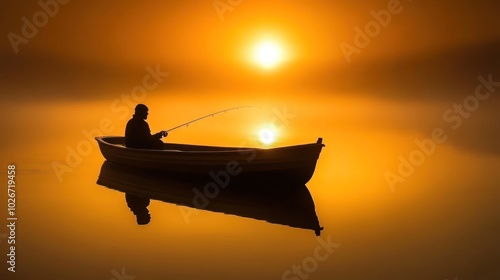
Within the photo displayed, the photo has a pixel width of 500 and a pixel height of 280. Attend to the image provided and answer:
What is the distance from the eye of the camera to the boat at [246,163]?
1445 cm

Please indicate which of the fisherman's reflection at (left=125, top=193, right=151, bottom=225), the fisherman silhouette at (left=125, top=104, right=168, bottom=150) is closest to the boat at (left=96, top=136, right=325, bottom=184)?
the fisherman silhouette at (left=125, top=104, right=168, bottom=150)

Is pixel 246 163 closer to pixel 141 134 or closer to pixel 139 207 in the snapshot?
pixel 139 207

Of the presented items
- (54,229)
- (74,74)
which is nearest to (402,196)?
(54,229)

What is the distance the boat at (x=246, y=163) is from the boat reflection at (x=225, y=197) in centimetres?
34

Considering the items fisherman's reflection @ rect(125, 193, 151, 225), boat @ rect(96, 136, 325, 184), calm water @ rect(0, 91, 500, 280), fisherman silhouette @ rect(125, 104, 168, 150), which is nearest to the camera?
calm water @ rect(0, 91, 500, 280)

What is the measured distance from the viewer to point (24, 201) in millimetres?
14594

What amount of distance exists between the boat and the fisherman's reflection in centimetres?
137

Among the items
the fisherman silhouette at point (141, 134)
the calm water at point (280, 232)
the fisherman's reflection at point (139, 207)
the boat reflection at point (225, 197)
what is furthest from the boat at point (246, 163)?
the fisherman's reflection at point (139, 207)

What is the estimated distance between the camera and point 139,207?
14.1 m

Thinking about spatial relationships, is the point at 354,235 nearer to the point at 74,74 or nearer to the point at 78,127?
the point at 78,127

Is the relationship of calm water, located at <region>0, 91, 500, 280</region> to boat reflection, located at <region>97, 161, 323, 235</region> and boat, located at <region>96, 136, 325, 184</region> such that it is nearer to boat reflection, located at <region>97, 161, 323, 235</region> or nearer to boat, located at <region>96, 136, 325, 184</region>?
boat reflection, located at <region>97, 161, 323, 235</region>

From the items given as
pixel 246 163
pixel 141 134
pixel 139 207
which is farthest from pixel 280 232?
pixel 141 134

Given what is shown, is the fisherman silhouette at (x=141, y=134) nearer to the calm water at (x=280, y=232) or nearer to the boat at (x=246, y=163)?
the boat at (x=246, y=163)

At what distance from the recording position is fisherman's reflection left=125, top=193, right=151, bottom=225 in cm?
1302
